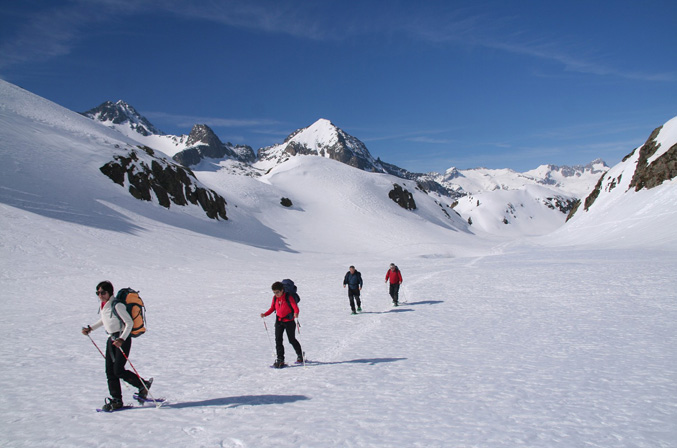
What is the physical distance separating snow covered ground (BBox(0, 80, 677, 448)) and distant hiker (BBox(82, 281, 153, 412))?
41 centimetres

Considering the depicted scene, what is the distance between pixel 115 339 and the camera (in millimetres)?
6535

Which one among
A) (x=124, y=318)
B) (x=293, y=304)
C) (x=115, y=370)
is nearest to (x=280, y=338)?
(x=293, y=304)

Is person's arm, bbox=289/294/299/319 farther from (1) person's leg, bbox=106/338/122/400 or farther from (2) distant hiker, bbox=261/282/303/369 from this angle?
(1) person's leg, bbox=106/338/122/400

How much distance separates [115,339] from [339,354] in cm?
544

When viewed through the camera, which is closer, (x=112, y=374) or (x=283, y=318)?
(x=112, y=374)

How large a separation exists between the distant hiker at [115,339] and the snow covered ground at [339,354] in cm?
41

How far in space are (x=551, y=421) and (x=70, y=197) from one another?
4433cm

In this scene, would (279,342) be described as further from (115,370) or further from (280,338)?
(115,370)

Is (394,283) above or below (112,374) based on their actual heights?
above

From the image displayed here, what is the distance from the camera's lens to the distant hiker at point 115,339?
21.2 feet

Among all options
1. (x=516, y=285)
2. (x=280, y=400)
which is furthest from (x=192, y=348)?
(x=516, y=285)

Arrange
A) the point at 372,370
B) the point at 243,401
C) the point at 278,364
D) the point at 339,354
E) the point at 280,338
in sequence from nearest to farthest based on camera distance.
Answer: the point at 243,401, the point at 372,370, the point at 278,364, the point at 280,338, the point at 339,354

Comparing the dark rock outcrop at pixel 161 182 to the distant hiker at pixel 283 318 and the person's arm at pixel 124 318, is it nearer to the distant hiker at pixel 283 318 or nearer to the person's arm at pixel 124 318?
Answer: the distant hiker at pixel 283 318

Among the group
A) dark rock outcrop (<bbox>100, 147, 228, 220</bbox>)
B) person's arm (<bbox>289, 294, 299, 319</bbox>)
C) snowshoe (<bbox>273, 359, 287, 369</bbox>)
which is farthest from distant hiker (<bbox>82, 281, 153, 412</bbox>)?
dark rock outcrop (<bbox>100, 147, 228, 220</bbox>)
